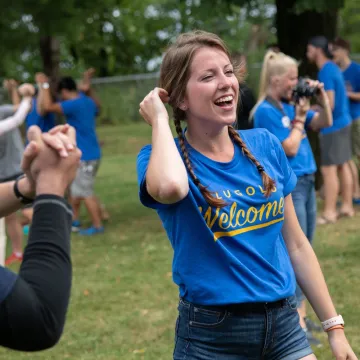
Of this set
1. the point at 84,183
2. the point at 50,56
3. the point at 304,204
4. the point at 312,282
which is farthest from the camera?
the point at 50,56

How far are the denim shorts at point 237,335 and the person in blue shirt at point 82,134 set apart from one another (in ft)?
21.7

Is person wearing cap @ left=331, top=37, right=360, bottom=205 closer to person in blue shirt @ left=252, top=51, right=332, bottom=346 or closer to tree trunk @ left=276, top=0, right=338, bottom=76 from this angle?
tree trunk @ left=276, top=0, right=338, bottom=76

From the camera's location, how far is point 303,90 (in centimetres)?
494

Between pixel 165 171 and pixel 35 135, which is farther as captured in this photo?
pixel 165 171

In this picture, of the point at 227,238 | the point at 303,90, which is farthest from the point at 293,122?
the point at 227,238

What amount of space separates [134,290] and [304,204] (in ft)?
7.46

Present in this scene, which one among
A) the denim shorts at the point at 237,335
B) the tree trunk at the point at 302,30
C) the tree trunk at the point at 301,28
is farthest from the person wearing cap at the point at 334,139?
the denim shorts at the point at 237,335

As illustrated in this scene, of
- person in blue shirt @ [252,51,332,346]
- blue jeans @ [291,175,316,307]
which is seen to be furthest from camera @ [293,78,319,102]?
blue jeans @ [291,175,316,307]

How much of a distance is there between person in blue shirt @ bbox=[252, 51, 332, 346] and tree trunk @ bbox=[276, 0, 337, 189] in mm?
5361

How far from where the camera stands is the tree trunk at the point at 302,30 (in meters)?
10.4

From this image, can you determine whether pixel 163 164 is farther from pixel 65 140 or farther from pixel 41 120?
pixel 41 120

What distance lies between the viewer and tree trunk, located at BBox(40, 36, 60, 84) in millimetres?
14341

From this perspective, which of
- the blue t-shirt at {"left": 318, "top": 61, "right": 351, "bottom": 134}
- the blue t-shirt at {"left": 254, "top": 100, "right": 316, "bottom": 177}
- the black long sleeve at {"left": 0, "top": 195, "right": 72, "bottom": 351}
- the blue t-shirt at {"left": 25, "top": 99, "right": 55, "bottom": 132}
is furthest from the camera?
the blue t-shirt at {"left": 25, "top": 99, "right": 55, "bottom": 132}

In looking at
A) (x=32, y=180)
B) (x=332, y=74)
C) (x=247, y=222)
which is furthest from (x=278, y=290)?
(x=332, y=74)
